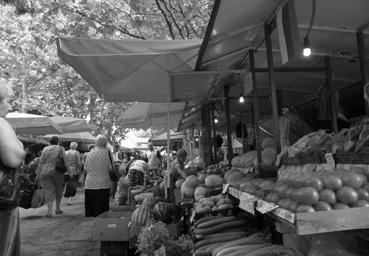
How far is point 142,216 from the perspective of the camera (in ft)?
18.7

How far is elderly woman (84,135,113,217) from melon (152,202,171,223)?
9.72 ft

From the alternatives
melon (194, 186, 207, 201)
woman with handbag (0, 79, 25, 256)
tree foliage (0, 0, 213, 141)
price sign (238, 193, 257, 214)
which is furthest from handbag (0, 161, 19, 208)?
tree foliage (0, 0, 213, 141)

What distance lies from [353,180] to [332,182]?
0.41 ft

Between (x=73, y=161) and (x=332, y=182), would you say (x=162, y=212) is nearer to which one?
(x=332, y=182)

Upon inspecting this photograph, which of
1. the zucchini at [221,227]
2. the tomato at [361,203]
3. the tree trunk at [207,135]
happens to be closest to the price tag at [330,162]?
the tomato at [361,203]

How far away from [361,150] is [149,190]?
617 centimetres

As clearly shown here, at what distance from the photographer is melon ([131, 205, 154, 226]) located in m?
5.61

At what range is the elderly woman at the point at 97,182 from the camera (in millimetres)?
8438

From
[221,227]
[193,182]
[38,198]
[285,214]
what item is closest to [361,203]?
[285,214]

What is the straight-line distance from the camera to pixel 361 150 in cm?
271

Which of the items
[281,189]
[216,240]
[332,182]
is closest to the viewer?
[332,182]

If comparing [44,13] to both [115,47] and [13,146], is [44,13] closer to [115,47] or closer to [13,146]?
[115,47]

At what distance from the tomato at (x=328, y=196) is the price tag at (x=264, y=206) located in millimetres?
333

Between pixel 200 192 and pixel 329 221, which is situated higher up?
pixel 329 221
